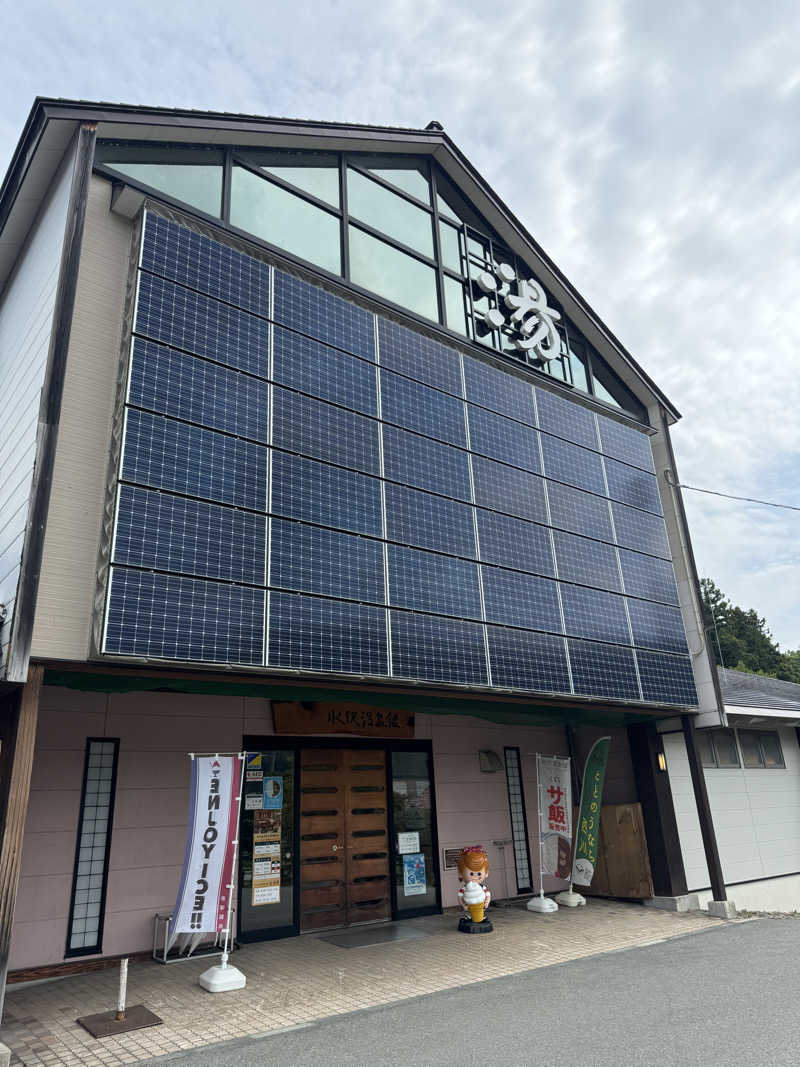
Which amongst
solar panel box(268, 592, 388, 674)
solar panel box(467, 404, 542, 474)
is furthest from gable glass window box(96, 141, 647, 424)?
solar panel box(268, 592, 388, 674)

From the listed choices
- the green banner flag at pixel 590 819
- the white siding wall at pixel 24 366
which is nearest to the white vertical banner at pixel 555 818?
the green banner flag at pixel 590 819

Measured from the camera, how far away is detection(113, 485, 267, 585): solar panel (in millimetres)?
7074

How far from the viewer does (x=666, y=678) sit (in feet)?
40.7

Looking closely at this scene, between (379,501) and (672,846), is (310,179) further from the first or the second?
(672,846)

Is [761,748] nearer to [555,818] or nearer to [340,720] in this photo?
[555,818]

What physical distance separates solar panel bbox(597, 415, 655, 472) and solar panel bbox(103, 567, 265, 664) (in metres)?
8.69

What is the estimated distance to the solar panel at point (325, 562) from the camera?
8.13m

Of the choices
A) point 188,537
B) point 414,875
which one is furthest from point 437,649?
point 414,875

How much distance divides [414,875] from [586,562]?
6121 mm

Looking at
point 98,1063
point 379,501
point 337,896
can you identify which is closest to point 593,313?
point 379,501

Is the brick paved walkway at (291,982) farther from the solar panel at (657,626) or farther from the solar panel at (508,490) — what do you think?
the solar panel at (508,490)

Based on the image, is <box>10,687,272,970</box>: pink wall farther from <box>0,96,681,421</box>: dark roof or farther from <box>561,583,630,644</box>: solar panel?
<box>0,96,681,421</box>: dark roof

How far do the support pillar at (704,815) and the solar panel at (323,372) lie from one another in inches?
329

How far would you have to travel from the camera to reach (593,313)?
14.9m
